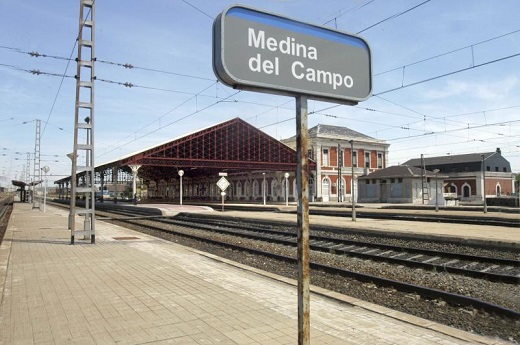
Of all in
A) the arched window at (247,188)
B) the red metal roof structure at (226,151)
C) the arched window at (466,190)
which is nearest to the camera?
the red metal roof structure at (226,151)

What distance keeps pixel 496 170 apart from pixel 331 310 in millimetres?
72627

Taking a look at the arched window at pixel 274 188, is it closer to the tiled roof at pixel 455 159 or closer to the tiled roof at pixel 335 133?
the tiled roof at pixel 335 133

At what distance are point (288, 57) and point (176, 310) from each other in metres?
4.16

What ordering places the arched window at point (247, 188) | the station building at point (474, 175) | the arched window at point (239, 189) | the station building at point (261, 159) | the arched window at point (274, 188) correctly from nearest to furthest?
the station building at point (261, 159)
the station building at point (474, 175)
the arched window at point (274, 188)
the arched window at point (247, 188)
the arched window at point (239, 189)

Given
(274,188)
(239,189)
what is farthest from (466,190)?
(239,189)

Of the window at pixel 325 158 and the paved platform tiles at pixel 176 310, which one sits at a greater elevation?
the window at pixel 325 158

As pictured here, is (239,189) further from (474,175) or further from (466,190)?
(474,175)

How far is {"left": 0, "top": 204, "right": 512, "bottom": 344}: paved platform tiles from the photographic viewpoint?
449 centimetres

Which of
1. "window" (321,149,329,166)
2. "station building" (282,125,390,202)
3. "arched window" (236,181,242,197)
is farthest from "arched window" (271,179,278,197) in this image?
"arched window" (236,181,242,197)

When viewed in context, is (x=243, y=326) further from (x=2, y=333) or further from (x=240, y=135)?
(x=240, y=135)

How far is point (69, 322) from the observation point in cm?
500

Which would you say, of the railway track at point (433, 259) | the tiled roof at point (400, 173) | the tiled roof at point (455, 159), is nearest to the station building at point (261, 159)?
Answer: the tiled roof at point (400, 173)

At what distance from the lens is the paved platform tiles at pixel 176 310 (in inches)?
177

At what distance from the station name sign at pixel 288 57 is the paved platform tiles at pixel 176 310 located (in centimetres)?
285
